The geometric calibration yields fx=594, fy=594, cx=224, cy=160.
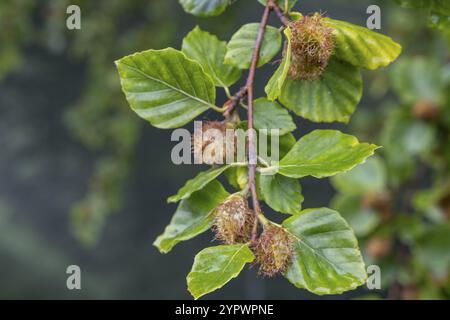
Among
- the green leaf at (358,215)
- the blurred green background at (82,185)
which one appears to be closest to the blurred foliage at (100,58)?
the blurred green background at (82,185)

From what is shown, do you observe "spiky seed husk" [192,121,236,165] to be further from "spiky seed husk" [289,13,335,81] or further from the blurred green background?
the blurred green background

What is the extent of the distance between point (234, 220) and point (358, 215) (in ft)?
2.27

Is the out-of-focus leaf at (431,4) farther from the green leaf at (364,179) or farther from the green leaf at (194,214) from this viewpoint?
the green leaf at (364,179)

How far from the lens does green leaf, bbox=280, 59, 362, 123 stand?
0.53m

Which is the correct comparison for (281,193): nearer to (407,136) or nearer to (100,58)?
(407,136)

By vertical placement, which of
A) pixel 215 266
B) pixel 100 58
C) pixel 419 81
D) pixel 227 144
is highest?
pixel 100 58

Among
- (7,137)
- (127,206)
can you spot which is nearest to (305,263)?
(127,206)

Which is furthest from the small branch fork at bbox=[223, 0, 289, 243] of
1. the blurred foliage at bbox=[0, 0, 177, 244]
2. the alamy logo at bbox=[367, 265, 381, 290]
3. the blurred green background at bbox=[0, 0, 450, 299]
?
the blurred green background at bbox=[0, 0, 450, 299]

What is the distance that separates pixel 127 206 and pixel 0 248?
55cm

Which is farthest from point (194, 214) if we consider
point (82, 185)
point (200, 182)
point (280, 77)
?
point (82, 185)

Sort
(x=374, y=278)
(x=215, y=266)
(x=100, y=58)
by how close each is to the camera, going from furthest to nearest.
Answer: (x=100, y=58) < (x=374, y=278) < (x=215, y=266)

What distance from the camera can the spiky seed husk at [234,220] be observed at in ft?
1.47

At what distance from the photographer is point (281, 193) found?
479 millimetres

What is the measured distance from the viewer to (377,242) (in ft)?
3.53
